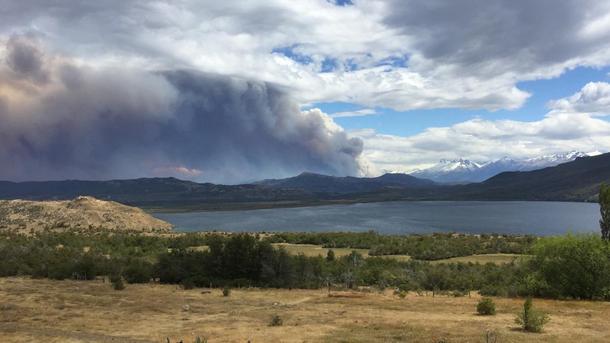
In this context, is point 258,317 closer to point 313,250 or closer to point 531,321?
point 531,321

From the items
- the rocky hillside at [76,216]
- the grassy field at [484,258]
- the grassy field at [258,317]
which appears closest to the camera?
the grassy field at [258,317]

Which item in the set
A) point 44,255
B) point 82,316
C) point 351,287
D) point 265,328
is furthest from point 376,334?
point 44,255

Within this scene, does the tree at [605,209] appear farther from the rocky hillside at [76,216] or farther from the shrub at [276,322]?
the rocky hillside at [76,216]

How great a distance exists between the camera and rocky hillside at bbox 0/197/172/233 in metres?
102

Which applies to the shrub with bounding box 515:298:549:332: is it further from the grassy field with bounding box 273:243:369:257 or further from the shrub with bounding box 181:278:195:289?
the grassy field with bounding box 273:243:369:257

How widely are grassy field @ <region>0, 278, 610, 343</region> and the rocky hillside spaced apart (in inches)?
2962

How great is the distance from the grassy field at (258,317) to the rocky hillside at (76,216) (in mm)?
75241

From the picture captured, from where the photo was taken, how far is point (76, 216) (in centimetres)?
11144

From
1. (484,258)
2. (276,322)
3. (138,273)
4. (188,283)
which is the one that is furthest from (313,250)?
(276,322)

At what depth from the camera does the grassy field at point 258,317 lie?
18.7 meters

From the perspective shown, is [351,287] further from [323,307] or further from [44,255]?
[44,255]

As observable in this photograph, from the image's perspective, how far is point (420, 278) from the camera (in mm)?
36000


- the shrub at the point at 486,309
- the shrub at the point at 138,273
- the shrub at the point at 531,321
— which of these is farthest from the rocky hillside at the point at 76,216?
the shrub at the point at 531,321

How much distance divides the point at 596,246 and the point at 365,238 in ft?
146
